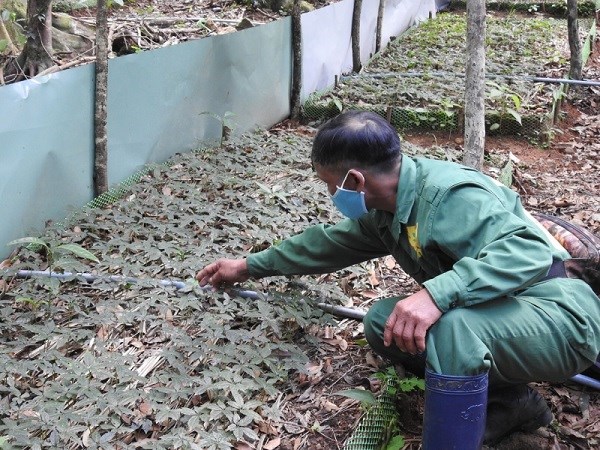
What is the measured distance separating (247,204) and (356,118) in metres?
2.18

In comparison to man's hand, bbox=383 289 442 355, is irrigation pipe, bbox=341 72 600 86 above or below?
below

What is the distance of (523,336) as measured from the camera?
7.73ft

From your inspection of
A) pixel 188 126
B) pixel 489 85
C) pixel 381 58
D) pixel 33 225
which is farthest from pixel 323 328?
pixel 381 58

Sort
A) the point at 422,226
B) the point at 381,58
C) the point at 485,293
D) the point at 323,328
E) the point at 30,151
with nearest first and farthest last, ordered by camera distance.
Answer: the point at 485,293
the point at 422,226
the point at 323,328
the point at 30,151
the point at 381,58

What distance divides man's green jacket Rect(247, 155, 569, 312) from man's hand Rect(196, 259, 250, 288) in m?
0.49

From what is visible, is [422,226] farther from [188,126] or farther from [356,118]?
[188,126]

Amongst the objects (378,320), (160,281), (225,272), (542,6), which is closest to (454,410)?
(378,320)

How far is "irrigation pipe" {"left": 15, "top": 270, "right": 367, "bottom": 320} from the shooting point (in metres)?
3.40

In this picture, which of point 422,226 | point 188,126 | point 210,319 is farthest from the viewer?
point 188,126

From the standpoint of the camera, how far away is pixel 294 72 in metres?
7.50

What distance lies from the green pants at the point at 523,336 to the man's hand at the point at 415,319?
0.17 feet

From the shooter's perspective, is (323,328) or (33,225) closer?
(323,328)

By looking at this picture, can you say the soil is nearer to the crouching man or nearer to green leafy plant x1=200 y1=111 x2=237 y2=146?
the crouching man

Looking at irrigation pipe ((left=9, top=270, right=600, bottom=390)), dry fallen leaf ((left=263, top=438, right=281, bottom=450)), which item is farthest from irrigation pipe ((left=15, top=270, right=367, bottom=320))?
dry fallen leaf ((left=263, top=438, right=281, bottom=450))
